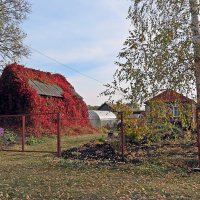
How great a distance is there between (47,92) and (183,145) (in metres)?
12.1

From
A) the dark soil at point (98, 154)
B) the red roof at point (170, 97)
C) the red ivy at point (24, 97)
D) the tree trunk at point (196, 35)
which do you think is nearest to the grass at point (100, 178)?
the dark soil at point (98, 154)

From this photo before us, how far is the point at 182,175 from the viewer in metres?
9.28

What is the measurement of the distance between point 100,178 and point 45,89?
15828mm

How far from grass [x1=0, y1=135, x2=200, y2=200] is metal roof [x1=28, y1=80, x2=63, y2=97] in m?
10.6

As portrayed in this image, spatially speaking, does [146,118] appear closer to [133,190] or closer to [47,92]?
[133,190]

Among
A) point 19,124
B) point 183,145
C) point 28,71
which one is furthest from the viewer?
point 28,71

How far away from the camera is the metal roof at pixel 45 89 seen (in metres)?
23.2

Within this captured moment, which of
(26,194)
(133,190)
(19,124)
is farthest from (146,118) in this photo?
(19,124)

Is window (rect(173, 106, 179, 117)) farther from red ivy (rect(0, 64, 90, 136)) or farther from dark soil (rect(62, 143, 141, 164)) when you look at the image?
red ivy (rect(0, 64, 90, 136))

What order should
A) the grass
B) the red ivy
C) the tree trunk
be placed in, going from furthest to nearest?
the red ivy, the tree trunk, the grass

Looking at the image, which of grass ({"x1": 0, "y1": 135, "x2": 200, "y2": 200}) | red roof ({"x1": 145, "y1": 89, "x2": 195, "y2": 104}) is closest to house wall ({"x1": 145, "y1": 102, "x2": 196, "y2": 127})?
red roof ({"x1": 145, "y1": 89, "x2": 195, "y2": 104})

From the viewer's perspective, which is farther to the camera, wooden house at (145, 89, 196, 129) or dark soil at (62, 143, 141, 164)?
dark soil at (62, 143, 141, 164)

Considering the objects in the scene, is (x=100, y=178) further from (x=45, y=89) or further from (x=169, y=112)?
(x=45, y=89)

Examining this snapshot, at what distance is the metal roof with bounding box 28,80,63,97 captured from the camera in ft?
76.0
